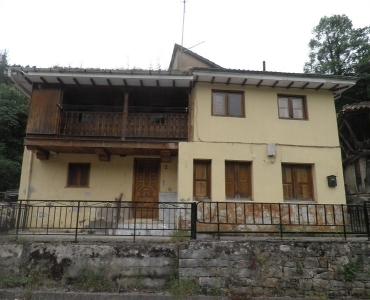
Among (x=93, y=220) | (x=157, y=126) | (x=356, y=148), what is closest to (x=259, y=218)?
(x=157, y=126)

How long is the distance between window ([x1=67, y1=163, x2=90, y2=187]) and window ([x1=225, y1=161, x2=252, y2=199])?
5.26 meters

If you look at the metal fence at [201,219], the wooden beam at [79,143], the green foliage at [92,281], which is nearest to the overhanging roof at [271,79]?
the wooden beam at [79,143]

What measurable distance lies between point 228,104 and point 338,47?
17.5 meters

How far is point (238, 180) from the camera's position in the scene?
11367mm

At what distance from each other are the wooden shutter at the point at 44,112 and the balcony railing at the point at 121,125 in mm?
416

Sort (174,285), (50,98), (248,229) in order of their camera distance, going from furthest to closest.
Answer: (50,98), (248,229), (174,285)

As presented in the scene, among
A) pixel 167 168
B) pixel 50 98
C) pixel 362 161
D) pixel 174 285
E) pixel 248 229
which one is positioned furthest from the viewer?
pixel 362 161

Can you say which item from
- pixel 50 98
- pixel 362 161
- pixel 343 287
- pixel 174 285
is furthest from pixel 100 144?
pixel 362 161

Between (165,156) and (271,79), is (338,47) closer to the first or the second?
(271,79)

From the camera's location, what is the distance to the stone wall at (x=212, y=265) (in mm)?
7309

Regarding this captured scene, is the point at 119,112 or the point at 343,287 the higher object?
the point at 119,112

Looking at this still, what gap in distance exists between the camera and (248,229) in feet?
34.7

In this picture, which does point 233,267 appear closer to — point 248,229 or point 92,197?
point 248,229

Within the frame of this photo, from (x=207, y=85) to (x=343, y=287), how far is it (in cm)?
777
